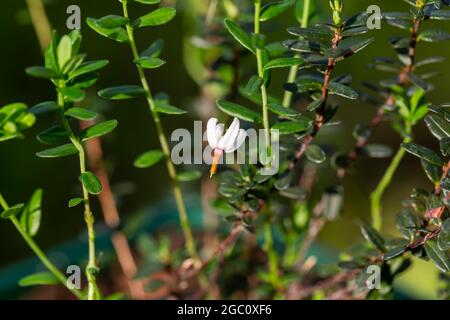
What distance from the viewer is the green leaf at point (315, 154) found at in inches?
29.3

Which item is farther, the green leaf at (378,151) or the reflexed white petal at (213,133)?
the green leaf at (378,151)

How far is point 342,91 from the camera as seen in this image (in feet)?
2.10

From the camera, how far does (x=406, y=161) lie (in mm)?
2291

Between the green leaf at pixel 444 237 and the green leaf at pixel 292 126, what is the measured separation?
192 millimetres

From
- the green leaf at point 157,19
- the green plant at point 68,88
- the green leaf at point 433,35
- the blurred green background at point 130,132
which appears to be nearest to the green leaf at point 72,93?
the green plant at point 68,88

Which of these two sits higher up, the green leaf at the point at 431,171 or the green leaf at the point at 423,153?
the green leaf at the point at 423,153

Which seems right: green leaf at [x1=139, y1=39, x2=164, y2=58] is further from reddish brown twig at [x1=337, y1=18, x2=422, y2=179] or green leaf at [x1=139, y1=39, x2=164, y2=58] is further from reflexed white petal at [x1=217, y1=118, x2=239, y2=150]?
reddish brown twig at [x1=337, y1=18, x2=422, y2=179]

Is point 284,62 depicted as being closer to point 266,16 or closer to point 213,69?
point 266,16

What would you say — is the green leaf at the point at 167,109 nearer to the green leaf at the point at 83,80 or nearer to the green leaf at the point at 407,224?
the green leaf at the point at 83,80

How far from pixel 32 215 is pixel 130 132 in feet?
4.26

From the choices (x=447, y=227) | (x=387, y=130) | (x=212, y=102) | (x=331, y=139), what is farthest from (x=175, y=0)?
(x=387, y=130)

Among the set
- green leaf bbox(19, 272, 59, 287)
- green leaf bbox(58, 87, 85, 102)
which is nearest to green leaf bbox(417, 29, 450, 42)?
green leaf bbox(58, 87, 85, 102)

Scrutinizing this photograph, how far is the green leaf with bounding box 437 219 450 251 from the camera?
62 cm

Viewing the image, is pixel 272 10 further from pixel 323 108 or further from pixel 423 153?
pixel 423 153
